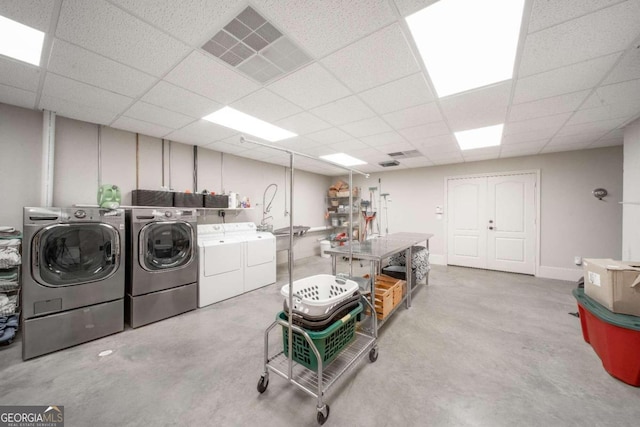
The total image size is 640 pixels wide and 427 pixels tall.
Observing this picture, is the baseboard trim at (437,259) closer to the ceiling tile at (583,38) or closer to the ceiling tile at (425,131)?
the ceiling tile at (425,131)

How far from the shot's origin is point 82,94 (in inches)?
90.2

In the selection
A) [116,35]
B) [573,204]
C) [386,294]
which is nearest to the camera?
[116,35]

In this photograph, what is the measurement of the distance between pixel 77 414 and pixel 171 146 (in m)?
3.48

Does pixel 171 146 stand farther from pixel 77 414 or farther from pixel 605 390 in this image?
pixel 605 390

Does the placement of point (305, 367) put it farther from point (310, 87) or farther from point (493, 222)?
point (493, 222)

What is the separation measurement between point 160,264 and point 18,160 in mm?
1934

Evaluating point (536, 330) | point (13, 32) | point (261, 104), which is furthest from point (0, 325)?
point (536, 330)

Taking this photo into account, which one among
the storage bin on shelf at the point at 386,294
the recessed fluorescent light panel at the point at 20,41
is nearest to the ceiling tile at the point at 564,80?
the storage bin on shelf at the point at 386,294

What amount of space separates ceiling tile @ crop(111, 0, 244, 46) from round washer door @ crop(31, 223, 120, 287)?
2138mm

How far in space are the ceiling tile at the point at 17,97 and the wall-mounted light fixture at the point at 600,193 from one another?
8.08m

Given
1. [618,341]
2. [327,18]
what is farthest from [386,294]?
[327,18]

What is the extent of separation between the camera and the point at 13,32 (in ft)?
5.02

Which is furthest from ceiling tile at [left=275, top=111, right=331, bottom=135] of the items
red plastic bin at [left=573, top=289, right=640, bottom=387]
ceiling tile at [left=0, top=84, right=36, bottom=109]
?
red plastic bin at [left=573, top=289, right=640, bottom=387]

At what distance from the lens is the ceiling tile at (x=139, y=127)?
9.71 ft
